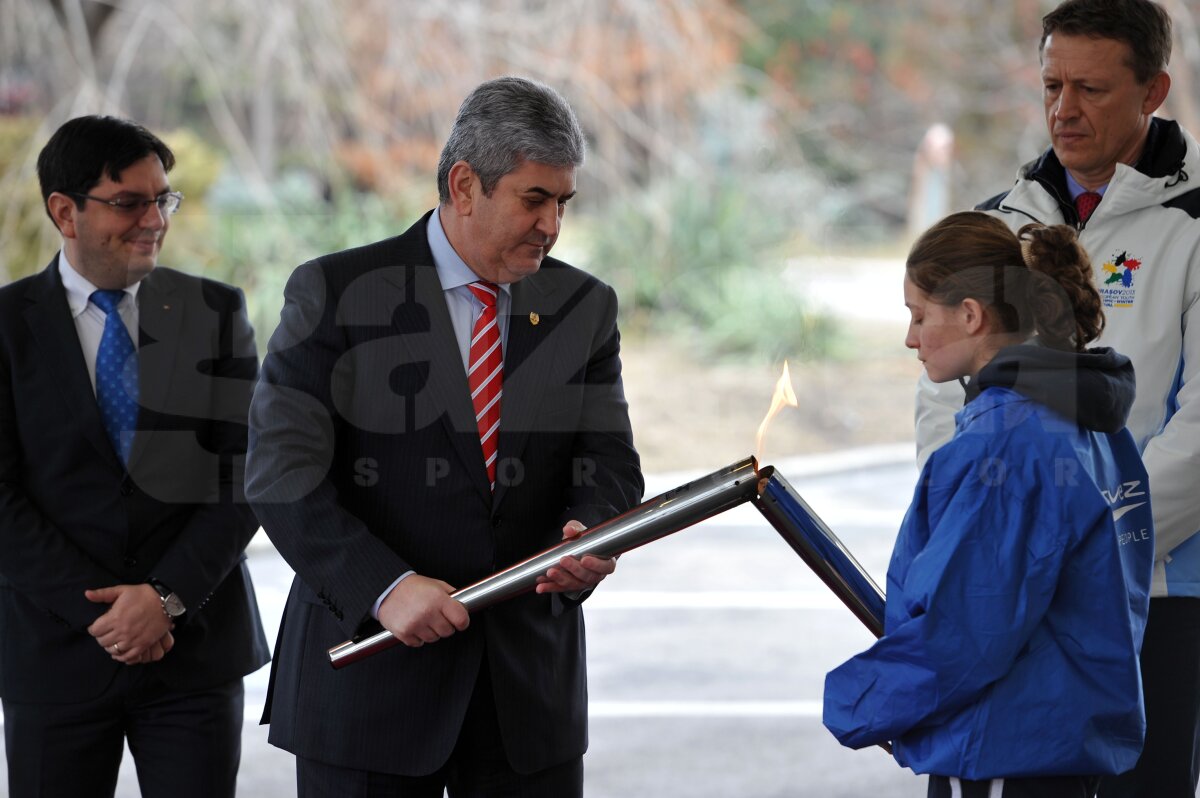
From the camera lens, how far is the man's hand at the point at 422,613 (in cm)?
200

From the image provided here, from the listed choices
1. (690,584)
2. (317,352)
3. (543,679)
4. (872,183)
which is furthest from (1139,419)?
(872,183)

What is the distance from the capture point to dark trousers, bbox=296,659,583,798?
87.6 inches

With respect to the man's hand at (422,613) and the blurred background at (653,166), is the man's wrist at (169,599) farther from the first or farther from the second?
the blurred background at (653,166)

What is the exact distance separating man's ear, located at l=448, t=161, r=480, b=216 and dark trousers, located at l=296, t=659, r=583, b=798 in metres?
0.72

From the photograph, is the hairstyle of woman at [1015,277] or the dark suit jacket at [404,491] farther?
the dark suit jacket at [404,491]

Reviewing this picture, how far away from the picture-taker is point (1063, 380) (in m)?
1.88

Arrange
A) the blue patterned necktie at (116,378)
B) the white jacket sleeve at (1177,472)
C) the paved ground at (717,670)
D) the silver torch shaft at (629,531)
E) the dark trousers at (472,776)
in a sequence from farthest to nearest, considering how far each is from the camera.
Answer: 1. the paved ground at (717,670)
2. the blue patterned necktie at (116,378)
3. the white jacket sleeve at (1177,472)
4. the dark trousers at (472,776)
5. the silver torch shaft at (629,531)

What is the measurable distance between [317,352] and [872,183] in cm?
1359

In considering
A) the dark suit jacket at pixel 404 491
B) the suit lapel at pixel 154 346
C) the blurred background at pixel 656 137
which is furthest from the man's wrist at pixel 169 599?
the blurred background at pixel 656 137

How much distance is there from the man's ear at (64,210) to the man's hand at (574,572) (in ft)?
3.86

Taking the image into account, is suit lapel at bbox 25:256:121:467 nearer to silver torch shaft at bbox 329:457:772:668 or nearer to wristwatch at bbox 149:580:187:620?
wristwatch at bbox 149:580:187:620

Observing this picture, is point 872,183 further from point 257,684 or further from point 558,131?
point 558,131

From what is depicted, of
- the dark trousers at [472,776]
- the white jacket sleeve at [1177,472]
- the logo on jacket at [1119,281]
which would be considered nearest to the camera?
the dark trousers at [472,776]

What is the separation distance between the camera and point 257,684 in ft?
16.6
